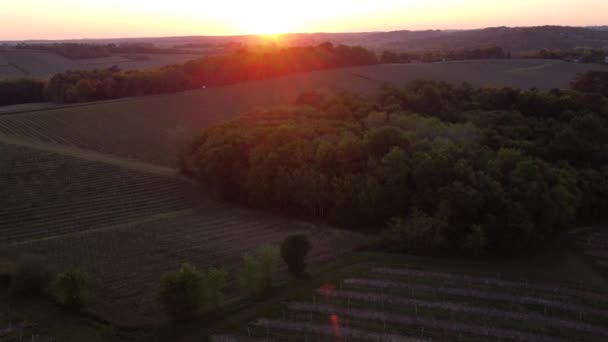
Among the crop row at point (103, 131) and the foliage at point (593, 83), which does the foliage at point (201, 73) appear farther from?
Answer: the foliage at point (593, 83)

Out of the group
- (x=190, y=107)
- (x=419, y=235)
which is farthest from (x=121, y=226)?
(x=190, y=107)

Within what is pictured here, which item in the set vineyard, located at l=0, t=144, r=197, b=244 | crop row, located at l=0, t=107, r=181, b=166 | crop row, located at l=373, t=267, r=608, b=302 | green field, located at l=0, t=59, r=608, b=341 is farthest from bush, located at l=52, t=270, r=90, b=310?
crop row, located at l=0, t=107, r=181, b=166

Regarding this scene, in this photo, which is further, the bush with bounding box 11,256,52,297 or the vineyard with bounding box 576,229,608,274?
the vineyard with bounding box 576,229,608,274

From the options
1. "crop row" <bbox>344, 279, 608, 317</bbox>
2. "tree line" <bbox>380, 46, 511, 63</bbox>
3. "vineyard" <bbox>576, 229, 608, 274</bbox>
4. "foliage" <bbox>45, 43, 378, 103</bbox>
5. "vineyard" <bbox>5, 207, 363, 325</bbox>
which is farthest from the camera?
"tree line" <bbox>380, 46, 511, 63</bbox>

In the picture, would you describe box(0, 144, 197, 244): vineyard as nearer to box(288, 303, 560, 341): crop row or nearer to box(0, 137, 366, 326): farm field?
box(0, 137, 366, 326): farm field

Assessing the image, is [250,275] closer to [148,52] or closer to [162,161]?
[162,161]

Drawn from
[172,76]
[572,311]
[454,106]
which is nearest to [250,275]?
[572,311]
